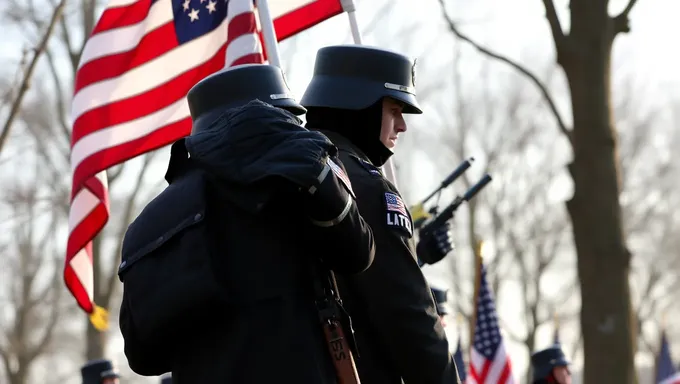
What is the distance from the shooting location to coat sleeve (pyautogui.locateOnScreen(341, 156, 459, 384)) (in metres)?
4.01

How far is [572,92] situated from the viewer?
9.84 meters

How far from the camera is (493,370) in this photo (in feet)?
36.2

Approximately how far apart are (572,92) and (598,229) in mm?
1052

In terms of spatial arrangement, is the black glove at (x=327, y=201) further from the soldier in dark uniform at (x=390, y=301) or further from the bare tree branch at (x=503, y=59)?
the bare tree branch at (x=503, y=59)

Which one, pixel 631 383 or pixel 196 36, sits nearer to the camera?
pixel 196 36

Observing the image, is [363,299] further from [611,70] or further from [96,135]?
[611,70]

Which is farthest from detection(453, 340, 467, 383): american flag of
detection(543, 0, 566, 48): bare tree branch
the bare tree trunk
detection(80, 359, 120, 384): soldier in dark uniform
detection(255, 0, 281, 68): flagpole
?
detection(255, 0, 281, 68): flagpole

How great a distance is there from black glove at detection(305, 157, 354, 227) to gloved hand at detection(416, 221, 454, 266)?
320 cm

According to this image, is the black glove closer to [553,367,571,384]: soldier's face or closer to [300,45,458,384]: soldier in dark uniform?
[300,45,458,384]: soldier in dark uniform

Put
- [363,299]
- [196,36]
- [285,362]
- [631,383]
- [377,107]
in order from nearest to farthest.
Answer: [285,362]
[363,299]
[377,107]
[196,36]
[631,383]

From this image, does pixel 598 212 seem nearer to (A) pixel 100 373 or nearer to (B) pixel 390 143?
(A) pixel 100 373

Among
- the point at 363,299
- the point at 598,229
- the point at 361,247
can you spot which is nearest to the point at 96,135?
the point at 598,229

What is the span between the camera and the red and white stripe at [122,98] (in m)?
7.87

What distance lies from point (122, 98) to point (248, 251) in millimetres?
4758
